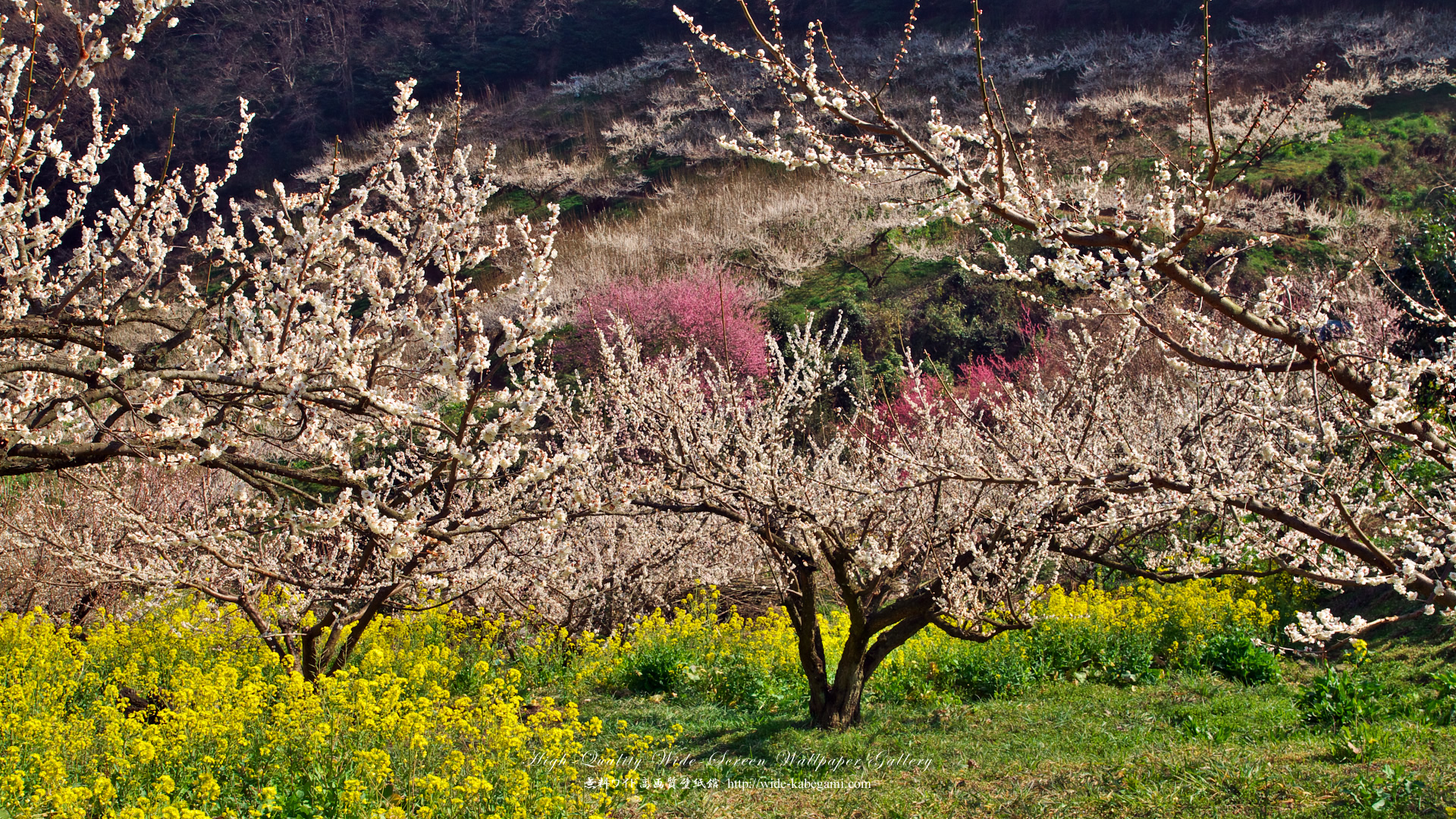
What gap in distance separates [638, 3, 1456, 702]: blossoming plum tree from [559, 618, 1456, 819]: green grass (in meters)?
0.77

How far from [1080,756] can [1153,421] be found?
2889 millimetres

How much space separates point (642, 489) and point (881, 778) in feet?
7.82

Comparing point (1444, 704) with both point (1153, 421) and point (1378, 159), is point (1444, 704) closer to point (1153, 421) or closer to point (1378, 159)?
point (1153, 421)

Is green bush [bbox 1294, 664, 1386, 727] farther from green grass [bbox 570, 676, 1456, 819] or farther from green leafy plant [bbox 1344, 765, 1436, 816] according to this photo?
green leafy plant [bbox 1344, 765, 1436, 816]

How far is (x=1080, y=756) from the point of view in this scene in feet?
17.3

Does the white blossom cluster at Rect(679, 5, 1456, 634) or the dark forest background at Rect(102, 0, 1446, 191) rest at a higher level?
the dark forest background at Rect(102, 0, 1446, 191)

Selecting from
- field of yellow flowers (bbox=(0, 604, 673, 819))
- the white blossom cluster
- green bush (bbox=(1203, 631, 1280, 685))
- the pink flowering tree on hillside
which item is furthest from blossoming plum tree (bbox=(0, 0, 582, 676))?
the pink flowering tree on hillside

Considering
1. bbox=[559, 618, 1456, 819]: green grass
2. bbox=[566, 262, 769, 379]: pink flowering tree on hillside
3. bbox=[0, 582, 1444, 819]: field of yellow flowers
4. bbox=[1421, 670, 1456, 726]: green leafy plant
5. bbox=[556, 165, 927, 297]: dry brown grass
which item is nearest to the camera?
bbox=[0, 582, 1444, 819]: field of yellow flowers

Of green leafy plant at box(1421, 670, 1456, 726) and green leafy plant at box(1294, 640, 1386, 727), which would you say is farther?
green leafy plant at box(1294, 640, 1386, 727)

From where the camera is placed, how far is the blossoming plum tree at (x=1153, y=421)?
2525mm

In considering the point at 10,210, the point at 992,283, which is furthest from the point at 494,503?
the point at 992,283

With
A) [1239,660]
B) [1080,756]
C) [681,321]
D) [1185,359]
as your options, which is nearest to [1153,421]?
[1239,660]

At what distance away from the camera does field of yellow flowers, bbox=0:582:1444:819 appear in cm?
398

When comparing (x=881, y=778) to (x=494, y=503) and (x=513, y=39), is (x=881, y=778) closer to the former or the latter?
(x=494, y=503)
